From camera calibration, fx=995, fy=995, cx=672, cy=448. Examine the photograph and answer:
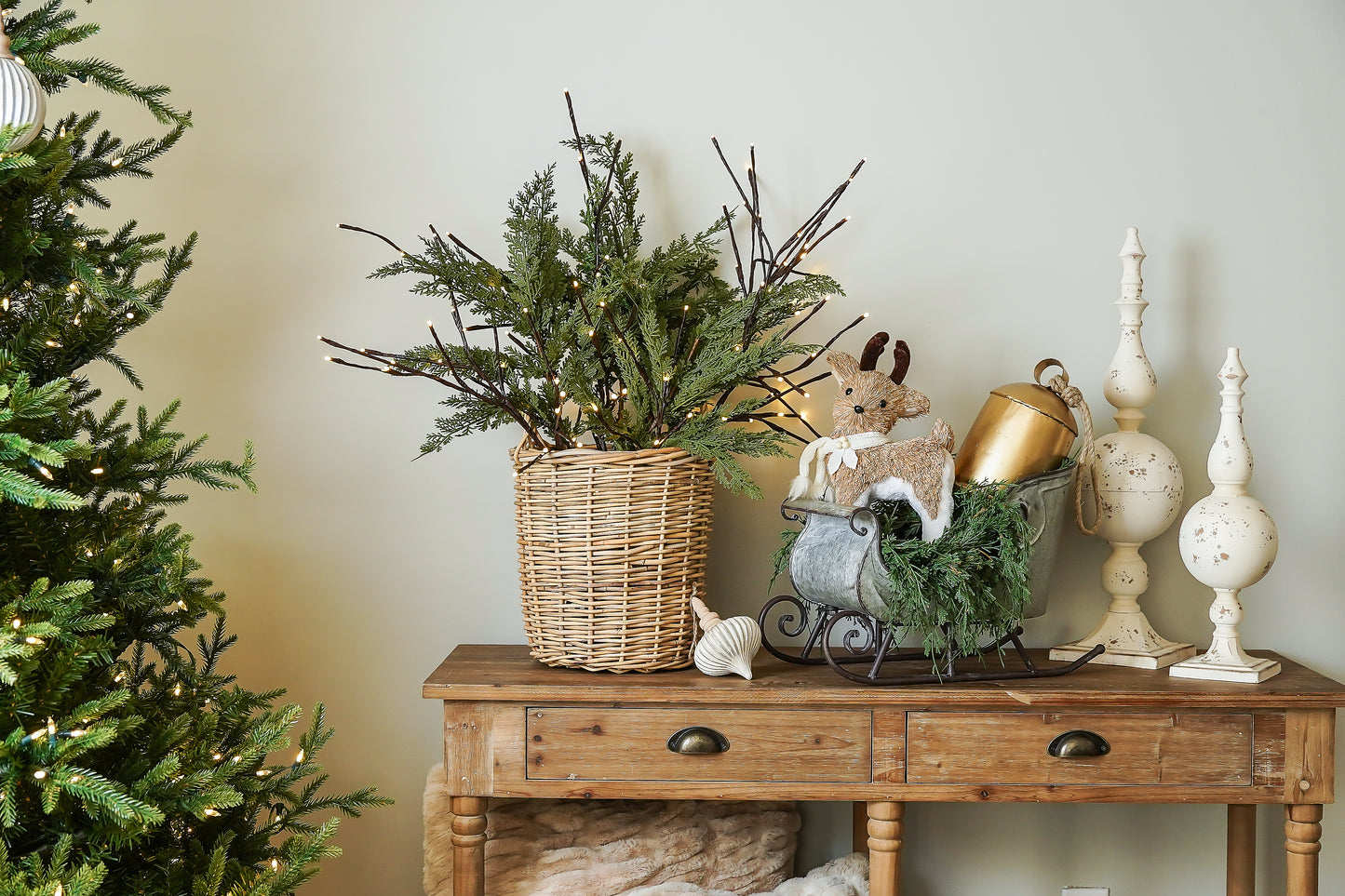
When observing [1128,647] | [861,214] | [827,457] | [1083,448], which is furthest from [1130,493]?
[861,214]

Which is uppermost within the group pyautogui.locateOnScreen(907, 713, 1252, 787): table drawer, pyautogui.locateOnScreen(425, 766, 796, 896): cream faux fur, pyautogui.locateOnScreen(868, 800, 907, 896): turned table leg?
pyautogui.locateOnScreen(907, 713, 1252, 787): table drawer

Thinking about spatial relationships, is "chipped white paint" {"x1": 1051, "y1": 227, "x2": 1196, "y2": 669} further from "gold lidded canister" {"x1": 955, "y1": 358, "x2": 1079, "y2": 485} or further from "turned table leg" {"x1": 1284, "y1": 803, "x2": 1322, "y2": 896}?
"turned table leg" {"x1": 1284, "y1": 803, "x2": 1322, "y2": 896}

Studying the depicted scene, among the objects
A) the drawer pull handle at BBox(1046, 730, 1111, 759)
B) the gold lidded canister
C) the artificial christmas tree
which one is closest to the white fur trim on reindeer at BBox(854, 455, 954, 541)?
the gold lidded canister

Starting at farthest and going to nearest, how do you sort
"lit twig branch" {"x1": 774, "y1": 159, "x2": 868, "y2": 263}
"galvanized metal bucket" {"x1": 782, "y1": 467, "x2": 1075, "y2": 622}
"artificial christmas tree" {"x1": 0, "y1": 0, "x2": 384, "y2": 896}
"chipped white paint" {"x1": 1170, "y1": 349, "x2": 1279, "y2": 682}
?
"lit twig branch" {"x1": 774, "y1": 159, "x2": 868, "y2": 263}, "chipped white paint" {"x1": 1170, "y1": 349, "x2": 1279, "y2": 682}, "galvanized metal bucket" {"x1": 782, "y1": 467, "x2": 1075, "y2": 622}, "artificial christmas tree" {"x1": 0, "y1": 0, "x2": 384, "y2": 896}

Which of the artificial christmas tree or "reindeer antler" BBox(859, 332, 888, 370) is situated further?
"reindeer antler" BBox(859, 332, 888, 370)

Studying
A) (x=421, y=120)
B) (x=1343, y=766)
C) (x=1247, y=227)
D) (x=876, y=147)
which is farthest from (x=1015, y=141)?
(x=1343, y=766)

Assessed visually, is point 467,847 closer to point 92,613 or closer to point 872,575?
point 92,613

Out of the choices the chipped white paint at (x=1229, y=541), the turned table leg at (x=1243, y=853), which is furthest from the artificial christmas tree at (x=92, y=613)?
the turned table leg at (x=1243, y=853)

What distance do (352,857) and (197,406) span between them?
89cm

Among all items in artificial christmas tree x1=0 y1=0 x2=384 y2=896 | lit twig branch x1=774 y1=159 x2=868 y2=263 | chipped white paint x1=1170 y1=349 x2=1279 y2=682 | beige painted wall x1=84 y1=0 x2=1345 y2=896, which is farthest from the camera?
beige painted wall x1=84 y1=0 x2=1345 y2=896

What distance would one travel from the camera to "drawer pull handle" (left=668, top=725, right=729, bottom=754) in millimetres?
1481

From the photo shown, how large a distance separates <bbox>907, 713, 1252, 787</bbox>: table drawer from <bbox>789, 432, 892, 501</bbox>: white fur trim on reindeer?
377 millimetres

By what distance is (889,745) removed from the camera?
4.86ft

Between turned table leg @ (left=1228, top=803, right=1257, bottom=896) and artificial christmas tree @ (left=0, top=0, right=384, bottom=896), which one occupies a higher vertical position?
artificial christmas tree @ (left=0, top=0, right=384, bottom=896)
